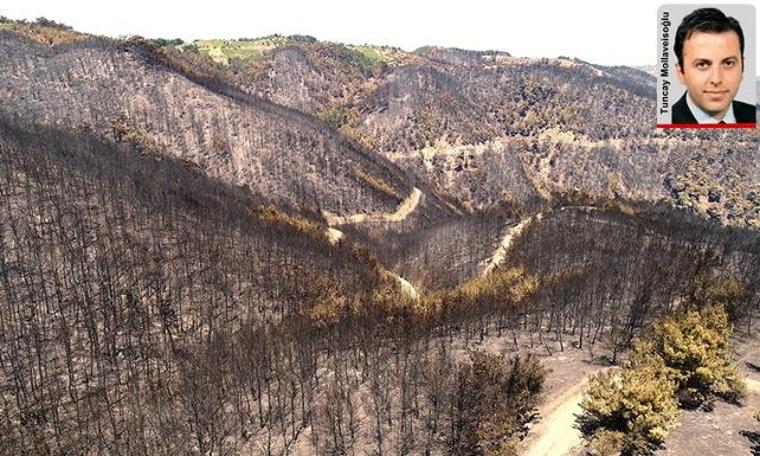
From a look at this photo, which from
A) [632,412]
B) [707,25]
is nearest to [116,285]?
[632,412]

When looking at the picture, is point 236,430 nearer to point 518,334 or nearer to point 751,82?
point 518,334

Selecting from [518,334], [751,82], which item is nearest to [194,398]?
[518,334]

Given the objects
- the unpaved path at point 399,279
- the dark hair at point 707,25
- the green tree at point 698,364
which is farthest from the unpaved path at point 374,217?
the dark hair at point 707,25

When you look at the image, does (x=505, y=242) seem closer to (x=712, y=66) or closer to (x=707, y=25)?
(x=712, y=66)

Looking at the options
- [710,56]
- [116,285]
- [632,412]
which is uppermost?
[710,56]

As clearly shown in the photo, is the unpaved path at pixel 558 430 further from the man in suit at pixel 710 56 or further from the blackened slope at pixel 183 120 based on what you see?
the blackened slope at pixel 183 120

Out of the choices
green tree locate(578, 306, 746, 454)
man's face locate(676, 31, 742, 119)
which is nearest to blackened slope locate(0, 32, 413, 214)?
green tree locate(578, 306, 746, 454)

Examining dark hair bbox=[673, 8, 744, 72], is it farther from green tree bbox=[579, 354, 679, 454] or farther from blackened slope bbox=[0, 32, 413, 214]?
blackened slope bbox=[0, 32, 413, 214]
